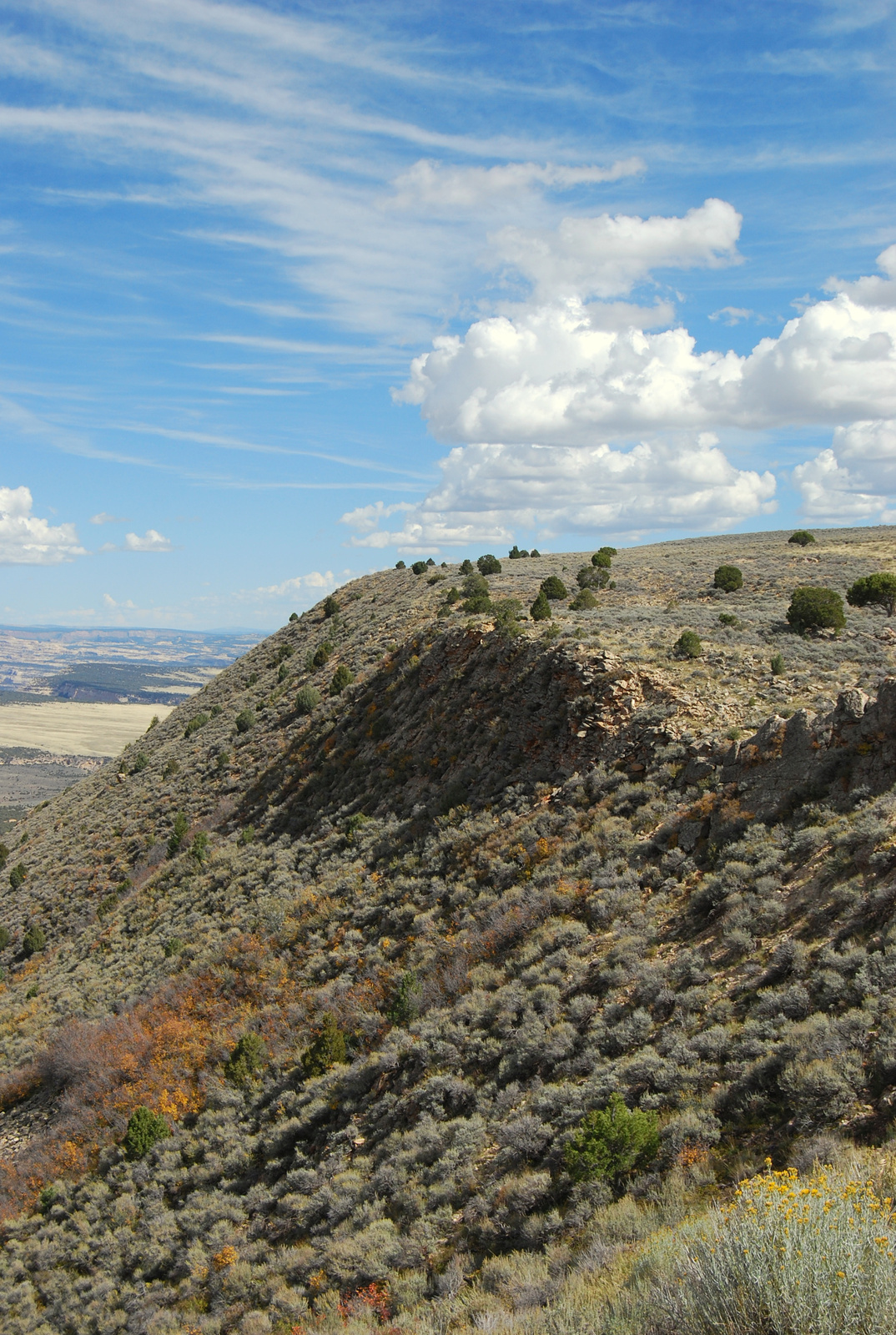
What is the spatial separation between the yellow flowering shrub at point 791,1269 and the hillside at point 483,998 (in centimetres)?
82

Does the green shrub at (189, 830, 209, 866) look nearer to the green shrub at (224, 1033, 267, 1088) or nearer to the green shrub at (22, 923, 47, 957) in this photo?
the green shrub at (22, 923, 47, 957)

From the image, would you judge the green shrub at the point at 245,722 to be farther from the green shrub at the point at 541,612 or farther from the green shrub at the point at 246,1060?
the green shrub at the point at 246,1060

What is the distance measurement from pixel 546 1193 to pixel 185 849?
28765mm

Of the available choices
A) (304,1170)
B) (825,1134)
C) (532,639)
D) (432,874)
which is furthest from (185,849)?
(825,1134)

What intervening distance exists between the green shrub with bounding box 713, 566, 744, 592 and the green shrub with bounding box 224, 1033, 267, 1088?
2936cm

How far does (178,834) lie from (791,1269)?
3492 centimetres

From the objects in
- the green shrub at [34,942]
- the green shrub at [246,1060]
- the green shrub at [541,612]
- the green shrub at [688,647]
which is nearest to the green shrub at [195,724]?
the green shrub at [34,942]

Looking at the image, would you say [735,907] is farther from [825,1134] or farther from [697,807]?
[825,1134]

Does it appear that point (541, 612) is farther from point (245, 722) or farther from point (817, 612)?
point (245, 722)

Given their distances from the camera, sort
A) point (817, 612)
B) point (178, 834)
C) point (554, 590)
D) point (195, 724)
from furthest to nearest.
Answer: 1. point (195, 724)
2. point (178, 834)
3. point (554, 590)
4. point (817, 612)

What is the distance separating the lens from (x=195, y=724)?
170 feet

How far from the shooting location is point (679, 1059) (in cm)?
1061

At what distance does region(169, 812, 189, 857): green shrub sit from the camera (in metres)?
35.4

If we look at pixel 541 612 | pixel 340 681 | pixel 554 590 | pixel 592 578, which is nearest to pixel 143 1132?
pixel 541 612
